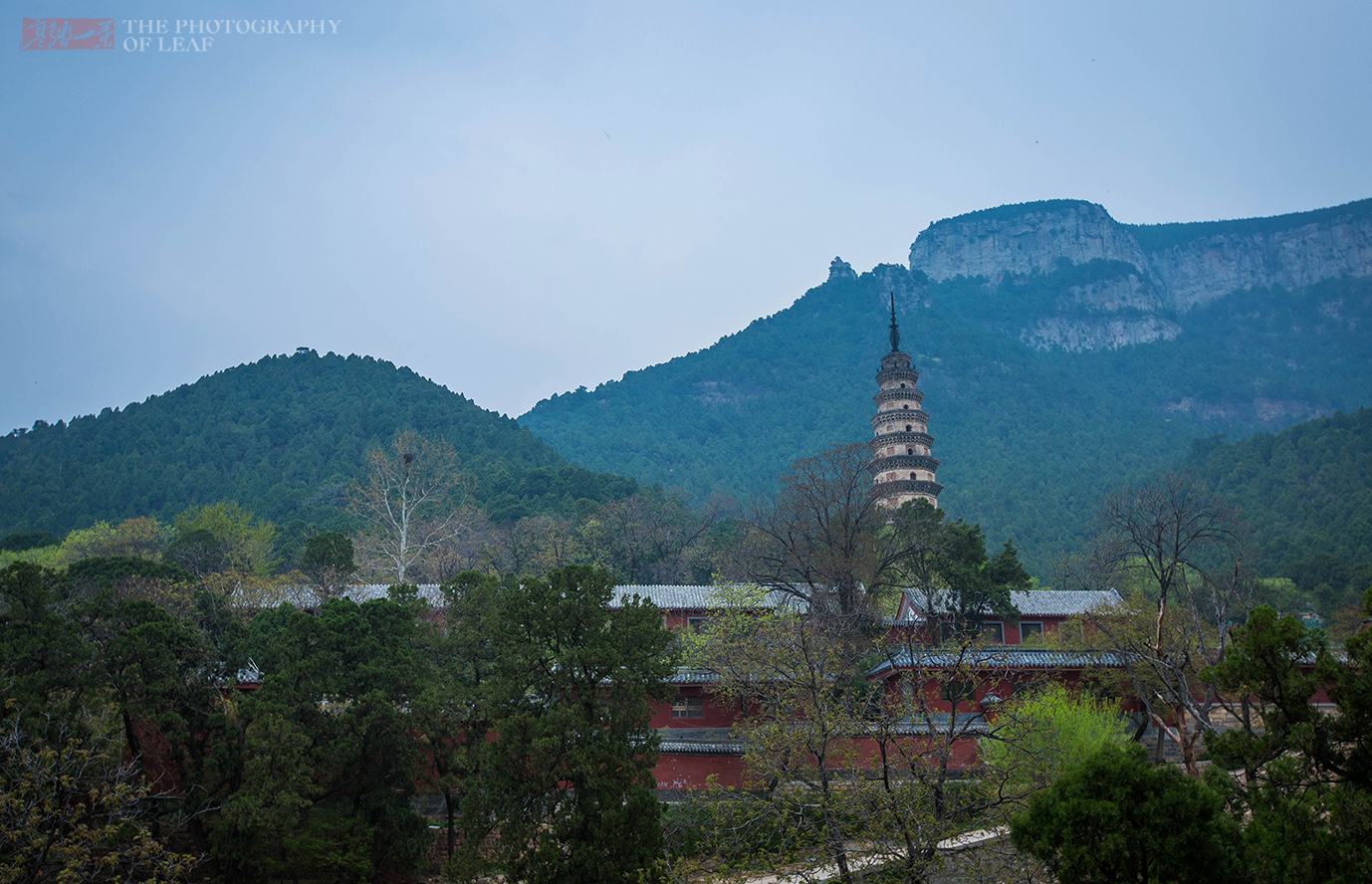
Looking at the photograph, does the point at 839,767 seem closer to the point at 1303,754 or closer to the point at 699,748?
the point at 699,748

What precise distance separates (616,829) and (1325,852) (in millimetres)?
10668

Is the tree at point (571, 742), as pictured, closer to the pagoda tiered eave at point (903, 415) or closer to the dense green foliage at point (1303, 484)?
the pagoda tiered eave at point (903, 415)

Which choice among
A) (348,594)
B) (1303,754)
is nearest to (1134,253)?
(348,594)

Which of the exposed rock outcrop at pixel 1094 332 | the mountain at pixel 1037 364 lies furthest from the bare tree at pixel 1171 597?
the exposed rock outcrop at pixel 1094 332

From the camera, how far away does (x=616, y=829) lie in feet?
52.4

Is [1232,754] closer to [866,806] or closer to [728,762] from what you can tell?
[866,806]

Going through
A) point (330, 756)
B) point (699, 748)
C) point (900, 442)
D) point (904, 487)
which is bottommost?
point (699, 748)

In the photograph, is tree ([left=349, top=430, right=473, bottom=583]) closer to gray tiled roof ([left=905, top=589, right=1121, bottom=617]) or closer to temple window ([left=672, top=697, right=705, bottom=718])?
temple window ([left=672, top=697, right=705, bottom=718])

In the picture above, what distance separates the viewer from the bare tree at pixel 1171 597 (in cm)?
1340

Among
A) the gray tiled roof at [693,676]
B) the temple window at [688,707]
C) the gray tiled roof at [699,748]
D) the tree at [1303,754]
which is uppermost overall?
the tree at [1303,754]

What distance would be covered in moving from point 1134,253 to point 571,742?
Result: 154792 millimetres

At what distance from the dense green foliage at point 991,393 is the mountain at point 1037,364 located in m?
0.29

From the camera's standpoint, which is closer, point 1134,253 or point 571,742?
point 571,742

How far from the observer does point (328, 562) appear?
3100 centimetres
